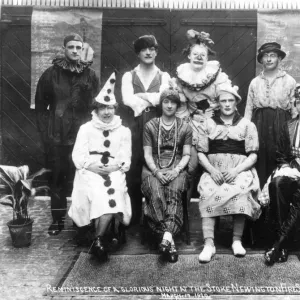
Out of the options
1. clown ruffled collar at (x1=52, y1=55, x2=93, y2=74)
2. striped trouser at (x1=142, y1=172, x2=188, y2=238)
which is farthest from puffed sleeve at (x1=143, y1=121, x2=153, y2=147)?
clown ruffled collar at (x1=52, y1=55, x2=93, y2=74)

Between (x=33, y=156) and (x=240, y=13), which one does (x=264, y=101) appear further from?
(x=33, y=156)

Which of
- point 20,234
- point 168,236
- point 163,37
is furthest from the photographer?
point 163,37

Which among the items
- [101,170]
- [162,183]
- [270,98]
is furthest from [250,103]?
[101,170]

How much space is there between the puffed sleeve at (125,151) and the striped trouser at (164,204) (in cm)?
30

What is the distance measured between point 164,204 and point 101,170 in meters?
0.74

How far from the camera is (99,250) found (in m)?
3.85

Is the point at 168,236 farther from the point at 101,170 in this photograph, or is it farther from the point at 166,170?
the point at 101,170

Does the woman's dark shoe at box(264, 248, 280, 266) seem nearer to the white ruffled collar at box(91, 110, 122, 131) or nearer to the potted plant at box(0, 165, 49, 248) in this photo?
the white ruffled collar at box(91, 110, 122, 131)

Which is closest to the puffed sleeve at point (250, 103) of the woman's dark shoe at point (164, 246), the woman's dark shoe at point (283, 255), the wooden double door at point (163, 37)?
the wooden double door at point (163, 37)

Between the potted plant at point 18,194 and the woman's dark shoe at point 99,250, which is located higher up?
the potted plant at point 18,194

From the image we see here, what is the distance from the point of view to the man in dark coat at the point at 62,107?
4719 millimetres

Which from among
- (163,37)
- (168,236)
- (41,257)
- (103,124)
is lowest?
(41,257)

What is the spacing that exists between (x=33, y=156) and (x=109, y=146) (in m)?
2.32

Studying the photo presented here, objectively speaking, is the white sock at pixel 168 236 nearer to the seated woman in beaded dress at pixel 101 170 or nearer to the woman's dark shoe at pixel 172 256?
the woman's dark shoe at pixel 172 256
